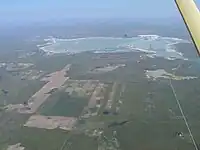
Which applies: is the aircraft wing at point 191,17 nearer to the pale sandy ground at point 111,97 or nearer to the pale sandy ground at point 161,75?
the pale sandy ground at point 111,97

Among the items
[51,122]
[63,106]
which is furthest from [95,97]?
[51,122]

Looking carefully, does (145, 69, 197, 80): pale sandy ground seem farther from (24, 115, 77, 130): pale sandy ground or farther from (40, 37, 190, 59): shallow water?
(24, 115, 77, 130): pale sandy ground

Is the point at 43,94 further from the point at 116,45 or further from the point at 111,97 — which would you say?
the point at 116,45

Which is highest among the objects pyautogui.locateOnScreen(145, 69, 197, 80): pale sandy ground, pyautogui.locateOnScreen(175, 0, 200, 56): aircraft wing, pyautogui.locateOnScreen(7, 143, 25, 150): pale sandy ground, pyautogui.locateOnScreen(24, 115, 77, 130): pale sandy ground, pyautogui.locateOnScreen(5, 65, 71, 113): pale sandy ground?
pyautogui.locateOnScreen(175, 0, 200, 56): aircraft wing

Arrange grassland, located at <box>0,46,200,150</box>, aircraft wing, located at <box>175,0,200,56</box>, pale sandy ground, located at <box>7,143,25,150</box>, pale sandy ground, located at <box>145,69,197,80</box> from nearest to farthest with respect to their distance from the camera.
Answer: aircraft wing, located at <box>175,0,200,56</box>, grassland, located at <box>0,46,200,150</box>, pale sandy ground, located at <box>7,143,25,150</box>, pale sandy ground, located at <box>145,69,197,80</box>

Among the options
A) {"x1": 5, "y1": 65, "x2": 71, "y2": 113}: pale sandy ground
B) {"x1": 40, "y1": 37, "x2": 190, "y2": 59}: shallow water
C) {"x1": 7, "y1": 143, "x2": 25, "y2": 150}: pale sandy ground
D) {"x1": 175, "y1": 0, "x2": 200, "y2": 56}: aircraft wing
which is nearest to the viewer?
{"x1": 175, "y1": 0, "x2": 200, "y2": 56}: aircraft wing

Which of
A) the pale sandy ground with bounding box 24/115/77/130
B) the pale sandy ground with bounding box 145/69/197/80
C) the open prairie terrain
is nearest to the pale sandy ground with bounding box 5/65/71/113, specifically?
the open prairie terrain

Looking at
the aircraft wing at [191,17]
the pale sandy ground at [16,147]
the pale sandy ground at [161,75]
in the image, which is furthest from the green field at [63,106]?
the aircraft wing at [191,17]

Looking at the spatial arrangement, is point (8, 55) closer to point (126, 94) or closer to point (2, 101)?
point (2, 101)

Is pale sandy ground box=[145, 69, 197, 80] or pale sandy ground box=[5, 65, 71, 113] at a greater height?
pale sandy ground box=[5, 65, 71, 113]
